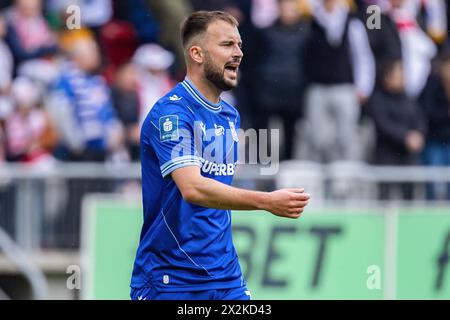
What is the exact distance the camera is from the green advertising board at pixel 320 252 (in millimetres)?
12078

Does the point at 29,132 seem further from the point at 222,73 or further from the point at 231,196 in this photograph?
the point at 231,196

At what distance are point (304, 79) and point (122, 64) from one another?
222 centimetres

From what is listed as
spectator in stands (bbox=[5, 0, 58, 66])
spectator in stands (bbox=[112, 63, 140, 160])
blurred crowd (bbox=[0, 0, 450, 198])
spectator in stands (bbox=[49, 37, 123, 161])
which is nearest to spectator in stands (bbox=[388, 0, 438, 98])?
blurred crowd (bbox=[0, 0, 450, 198])

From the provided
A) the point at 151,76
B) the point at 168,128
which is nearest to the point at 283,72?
the point at 151,76

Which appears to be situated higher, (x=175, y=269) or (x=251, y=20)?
(x=251, y=20)

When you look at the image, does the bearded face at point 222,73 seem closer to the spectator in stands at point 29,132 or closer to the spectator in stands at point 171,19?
the spectator in stands at point 29,132

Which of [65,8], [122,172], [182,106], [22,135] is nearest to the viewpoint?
[182,106]

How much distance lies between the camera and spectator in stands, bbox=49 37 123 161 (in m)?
13.6

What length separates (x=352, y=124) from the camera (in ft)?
46.4

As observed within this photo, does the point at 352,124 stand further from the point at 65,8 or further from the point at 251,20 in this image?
the point at 65,8

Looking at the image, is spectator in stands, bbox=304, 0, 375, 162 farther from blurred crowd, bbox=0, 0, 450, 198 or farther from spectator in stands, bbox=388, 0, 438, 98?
spectator in stands, bbox=388, 0, 438, 98

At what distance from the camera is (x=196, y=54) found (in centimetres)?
759

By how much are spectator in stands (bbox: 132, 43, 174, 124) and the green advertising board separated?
217cm
